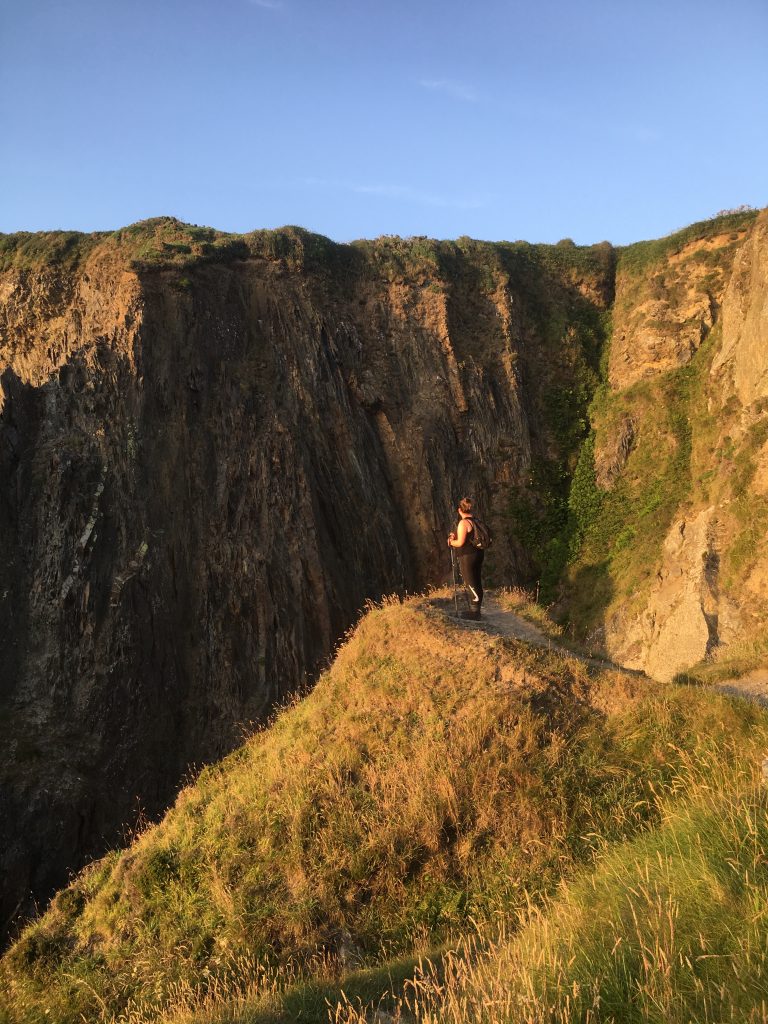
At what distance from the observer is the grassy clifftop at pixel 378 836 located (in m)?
7.30


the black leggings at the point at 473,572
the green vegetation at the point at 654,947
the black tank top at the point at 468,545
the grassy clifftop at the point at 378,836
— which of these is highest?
the black tank top at the point at 468,545

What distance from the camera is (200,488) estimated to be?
26.8 meters

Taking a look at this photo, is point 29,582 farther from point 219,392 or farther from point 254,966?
point 254,966

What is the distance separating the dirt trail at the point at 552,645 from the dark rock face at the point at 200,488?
38.6ft

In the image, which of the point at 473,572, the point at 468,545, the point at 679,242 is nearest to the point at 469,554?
the point at 468,545

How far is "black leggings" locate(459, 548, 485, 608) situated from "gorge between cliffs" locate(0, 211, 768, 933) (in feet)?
31.5

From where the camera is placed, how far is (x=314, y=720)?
419 inches

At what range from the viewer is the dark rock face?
22047 millimetres

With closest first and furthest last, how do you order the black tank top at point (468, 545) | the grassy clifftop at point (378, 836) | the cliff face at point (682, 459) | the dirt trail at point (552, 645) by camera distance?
the grassy clifftop at point (378, 836), the dirt trail at point (552, 645), the black tank top at point (468, 545), the cliff face at point (682, 459)

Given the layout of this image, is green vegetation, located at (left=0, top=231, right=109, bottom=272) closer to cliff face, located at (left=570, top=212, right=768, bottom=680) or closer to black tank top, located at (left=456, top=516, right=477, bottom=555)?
cliff face, located at (left=570, top=212, right=768, bottom=680)

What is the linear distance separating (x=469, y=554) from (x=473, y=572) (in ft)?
1.09

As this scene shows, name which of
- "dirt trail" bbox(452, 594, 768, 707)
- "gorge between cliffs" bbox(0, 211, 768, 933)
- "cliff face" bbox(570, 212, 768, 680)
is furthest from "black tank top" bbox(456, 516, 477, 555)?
"gorge between cliffs" bbox(0, 211, 768, 933)

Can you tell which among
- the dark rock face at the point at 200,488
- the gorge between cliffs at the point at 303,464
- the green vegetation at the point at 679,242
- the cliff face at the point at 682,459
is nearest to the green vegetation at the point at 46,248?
the gorge between cliffs at the point at 303,464

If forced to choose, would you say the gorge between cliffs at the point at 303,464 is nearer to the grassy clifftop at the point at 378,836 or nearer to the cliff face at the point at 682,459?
the cliff face at the point at 682,459
